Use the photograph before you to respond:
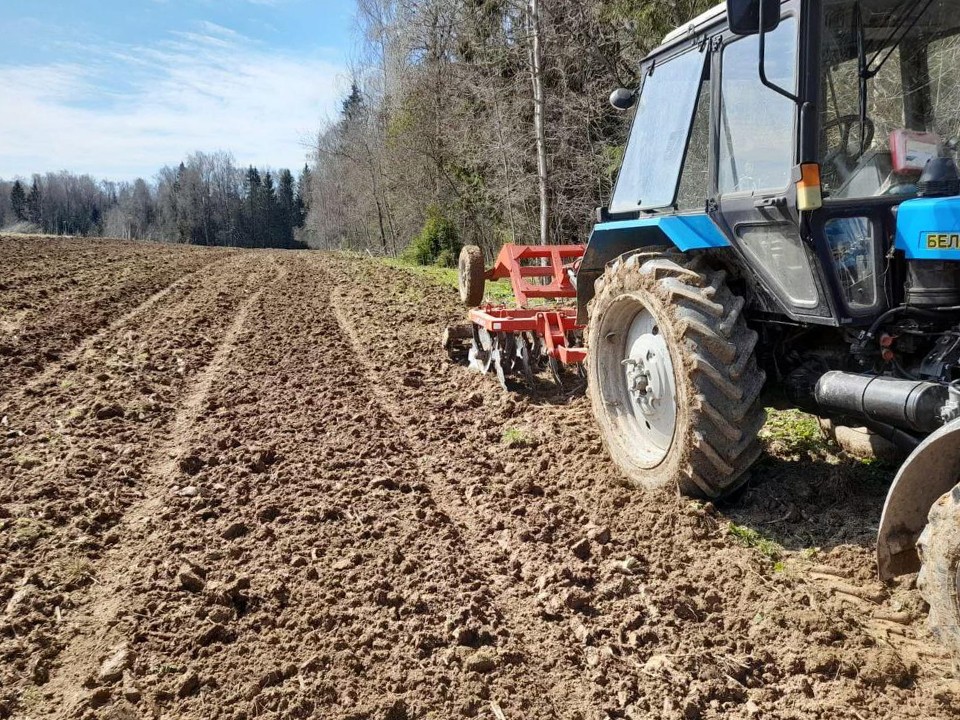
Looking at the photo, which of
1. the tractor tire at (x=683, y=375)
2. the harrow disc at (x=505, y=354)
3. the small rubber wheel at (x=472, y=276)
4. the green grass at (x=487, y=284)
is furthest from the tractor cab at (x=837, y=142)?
the green grass at (x=487, y=284)

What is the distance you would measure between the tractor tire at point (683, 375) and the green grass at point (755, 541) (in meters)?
0.20

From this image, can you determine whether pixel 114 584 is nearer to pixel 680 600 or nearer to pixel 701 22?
pixel 680 600

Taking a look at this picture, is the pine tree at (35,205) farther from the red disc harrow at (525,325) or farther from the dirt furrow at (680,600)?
the dirt furrow at (680,600)

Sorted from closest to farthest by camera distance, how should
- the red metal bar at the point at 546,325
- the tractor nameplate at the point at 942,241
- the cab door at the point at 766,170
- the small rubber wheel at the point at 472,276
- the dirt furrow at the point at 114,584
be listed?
the dirt furrow at the point at 114,584 → the tractor nameplate at the point at 942,241 → the cab door at the point at 766,170 → the red metal bar at the point at 546,325 → the small rubber wheel at the point at 472,276

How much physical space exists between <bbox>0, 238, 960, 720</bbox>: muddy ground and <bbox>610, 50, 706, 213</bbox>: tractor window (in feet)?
5.26

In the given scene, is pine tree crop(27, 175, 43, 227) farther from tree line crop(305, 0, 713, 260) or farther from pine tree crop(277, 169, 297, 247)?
tree line crop(305, 0, 713, 260)

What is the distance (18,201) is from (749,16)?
113 metres

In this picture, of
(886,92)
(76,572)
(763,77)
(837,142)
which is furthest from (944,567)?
(76,572)

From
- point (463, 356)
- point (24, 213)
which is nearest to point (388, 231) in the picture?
point (463, 356)

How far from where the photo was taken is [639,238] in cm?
482

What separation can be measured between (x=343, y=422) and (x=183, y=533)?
192cm

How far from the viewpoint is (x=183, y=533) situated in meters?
3.74

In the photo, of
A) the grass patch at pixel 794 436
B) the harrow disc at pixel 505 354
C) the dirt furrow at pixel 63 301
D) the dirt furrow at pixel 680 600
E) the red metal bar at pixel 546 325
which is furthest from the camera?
the dirt furrow at pixel 63 301

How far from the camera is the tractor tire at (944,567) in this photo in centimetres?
240
